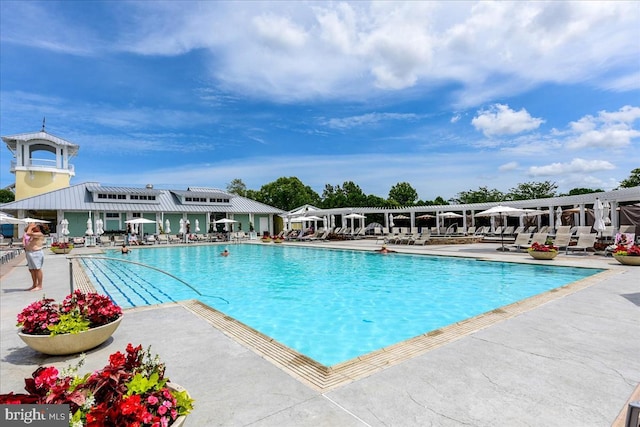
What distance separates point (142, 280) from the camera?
10.9 m

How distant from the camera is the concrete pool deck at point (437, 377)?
2.37 m

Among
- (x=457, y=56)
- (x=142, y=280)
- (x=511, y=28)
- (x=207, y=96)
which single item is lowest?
(x=142, y=280)

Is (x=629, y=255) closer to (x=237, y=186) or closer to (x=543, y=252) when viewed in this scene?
(x=543, y=252)

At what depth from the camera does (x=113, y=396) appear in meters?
1.75

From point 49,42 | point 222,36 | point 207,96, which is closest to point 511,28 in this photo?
point 222,36

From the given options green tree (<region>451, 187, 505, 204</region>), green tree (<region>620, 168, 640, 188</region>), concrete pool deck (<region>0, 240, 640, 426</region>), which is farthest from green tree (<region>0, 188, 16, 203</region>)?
green tree (<region>620, 168, 640, 188</region>)

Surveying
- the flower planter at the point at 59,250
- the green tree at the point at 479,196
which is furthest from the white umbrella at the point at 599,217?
the green tree at the point at 479,196

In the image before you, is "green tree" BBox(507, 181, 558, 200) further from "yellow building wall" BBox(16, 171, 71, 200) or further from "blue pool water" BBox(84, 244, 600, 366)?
"yellow building wall" BBox(16, 171, 71, 200)

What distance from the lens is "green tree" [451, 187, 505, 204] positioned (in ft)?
139

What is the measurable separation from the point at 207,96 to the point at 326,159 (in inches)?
616

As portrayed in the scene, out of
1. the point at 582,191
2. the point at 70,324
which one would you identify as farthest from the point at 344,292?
the point at 582,191

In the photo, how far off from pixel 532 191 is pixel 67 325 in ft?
159

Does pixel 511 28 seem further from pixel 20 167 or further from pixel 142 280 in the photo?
pixel 20 167

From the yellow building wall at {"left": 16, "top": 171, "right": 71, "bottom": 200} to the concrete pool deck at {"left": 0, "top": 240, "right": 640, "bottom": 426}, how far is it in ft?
101
